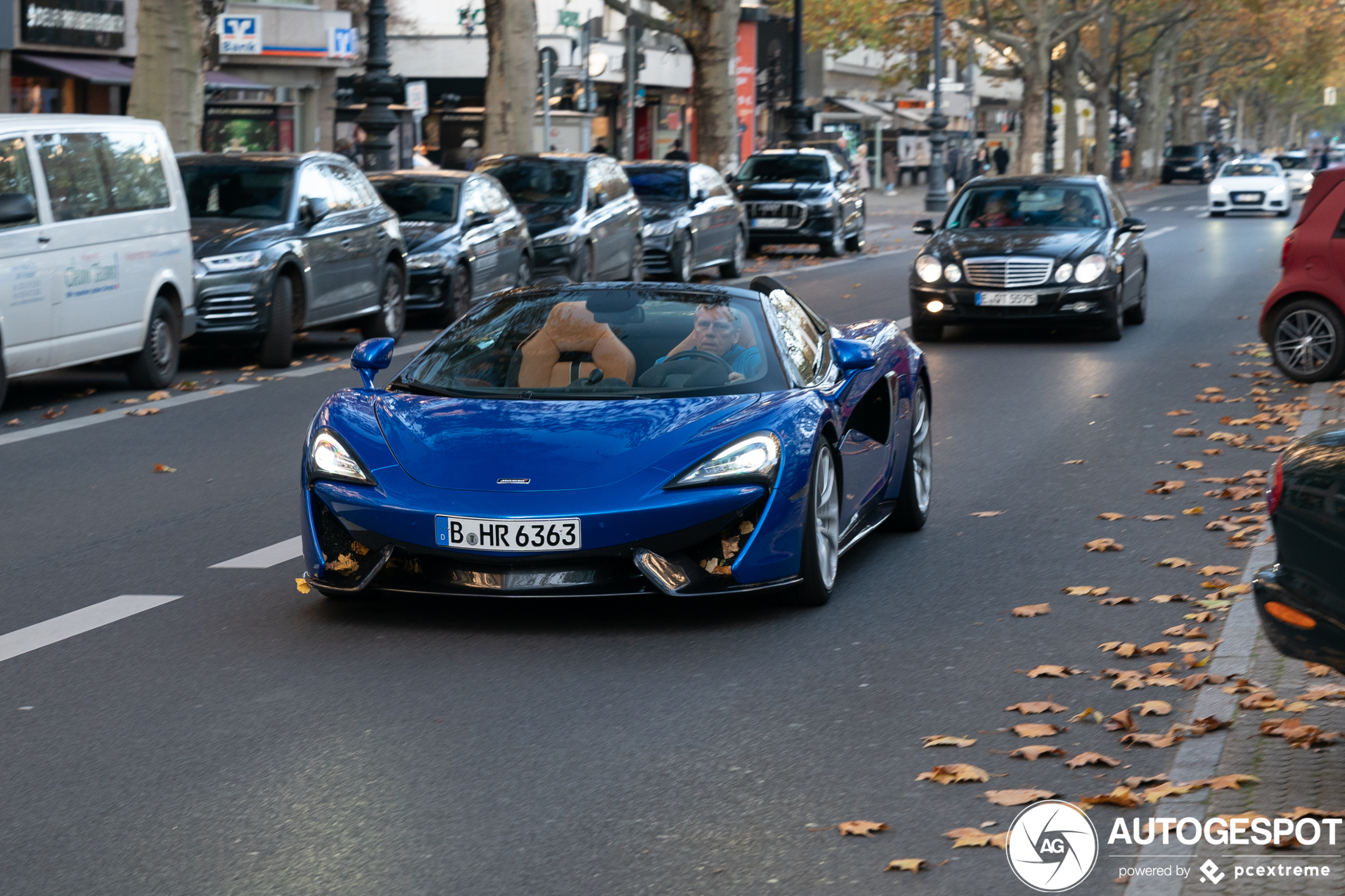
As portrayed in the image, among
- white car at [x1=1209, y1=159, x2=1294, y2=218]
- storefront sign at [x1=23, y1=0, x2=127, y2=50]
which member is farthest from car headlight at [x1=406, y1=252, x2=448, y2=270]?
white car at [x1=1209, y1=159, x2=1294, y2=218]

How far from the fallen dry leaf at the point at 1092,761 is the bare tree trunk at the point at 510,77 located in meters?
25.4

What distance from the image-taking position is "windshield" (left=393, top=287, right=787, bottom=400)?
7434mm

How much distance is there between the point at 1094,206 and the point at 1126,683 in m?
13.0

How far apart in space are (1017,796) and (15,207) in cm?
933

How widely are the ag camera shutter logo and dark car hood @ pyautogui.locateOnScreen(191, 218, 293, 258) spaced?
12.0m

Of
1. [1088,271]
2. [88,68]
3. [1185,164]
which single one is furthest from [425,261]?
[1185,164]

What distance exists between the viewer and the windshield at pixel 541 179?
914 inches

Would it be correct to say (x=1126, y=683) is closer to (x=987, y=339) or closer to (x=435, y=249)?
(x=987, y=339)

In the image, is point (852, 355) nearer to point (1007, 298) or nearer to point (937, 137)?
point (1007, 298)

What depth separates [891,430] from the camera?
8312 millimetres

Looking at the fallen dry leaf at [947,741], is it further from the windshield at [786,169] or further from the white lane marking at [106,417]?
the windshield at [786,169]

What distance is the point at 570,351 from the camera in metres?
7.64

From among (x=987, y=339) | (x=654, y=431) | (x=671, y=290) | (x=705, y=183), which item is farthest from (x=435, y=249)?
(x=654, y=431)

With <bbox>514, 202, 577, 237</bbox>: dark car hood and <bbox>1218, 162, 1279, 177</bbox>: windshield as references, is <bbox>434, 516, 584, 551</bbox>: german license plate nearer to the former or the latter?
<bbox>514, 202, 577, 237</bbox>: dark car hood
